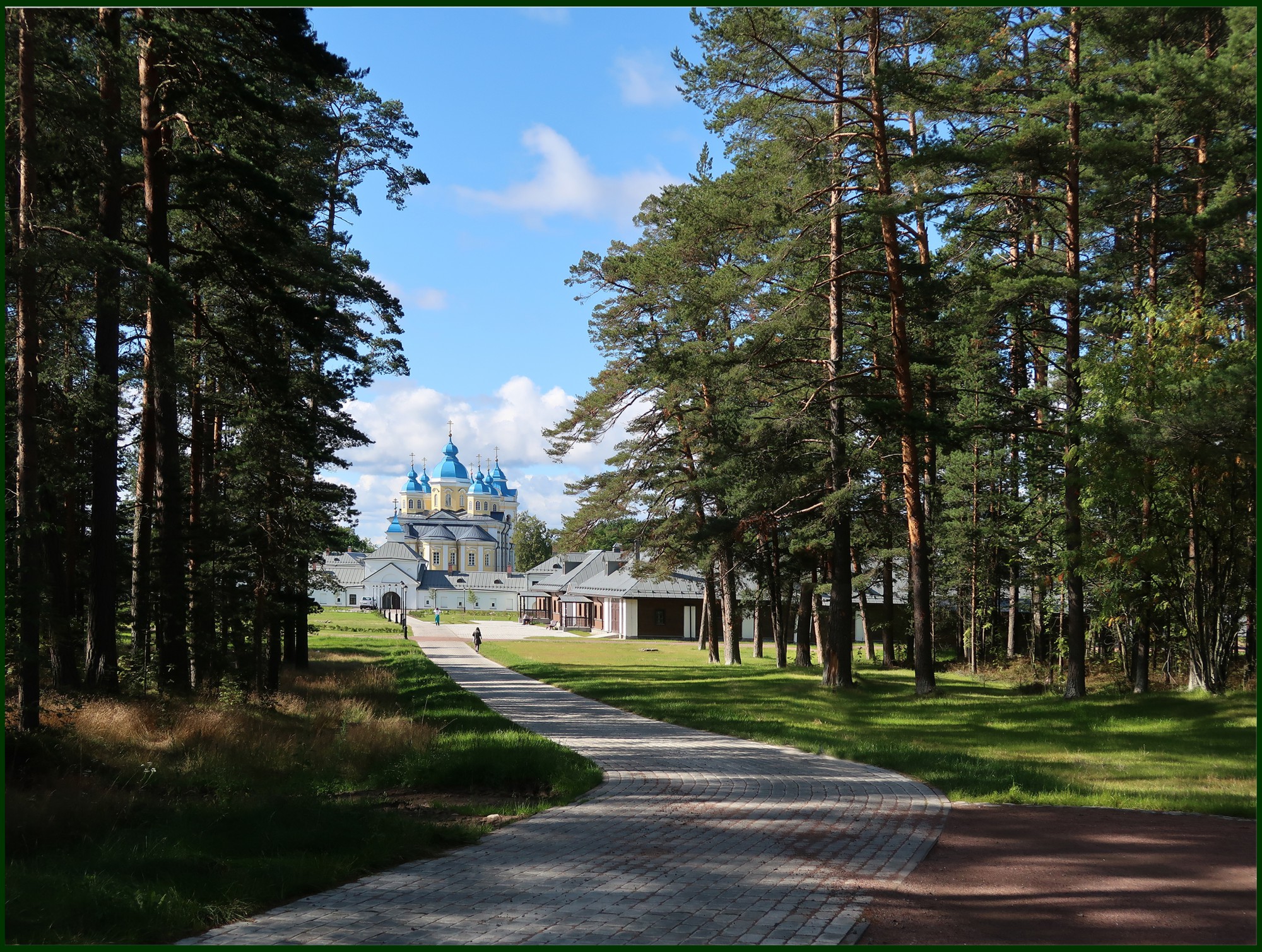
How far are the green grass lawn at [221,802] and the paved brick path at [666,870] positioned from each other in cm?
44

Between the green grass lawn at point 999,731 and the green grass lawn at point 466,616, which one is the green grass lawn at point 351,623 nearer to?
the green grass lawn at point 466,616

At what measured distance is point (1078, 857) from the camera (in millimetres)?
7699

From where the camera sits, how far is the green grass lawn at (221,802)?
20.2 feet

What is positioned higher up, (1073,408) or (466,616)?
(1073,408)

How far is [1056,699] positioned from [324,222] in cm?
2084

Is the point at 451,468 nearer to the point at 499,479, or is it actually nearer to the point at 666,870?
the point at 499,479

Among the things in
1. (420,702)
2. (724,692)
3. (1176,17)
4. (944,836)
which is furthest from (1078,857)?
(1176,17)

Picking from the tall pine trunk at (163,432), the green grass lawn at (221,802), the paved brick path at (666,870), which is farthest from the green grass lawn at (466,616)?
the paved brick path at (666,870)

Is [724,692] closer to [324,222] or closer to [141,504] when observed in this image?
[141,504]

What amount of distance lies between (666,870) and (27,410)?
8.98 metres

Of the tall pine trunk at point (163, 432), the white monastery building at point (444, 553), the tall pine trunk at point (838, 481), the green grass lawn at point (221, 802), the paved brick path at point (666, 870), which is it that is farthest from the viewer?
the white monastery building at point (444, 553)

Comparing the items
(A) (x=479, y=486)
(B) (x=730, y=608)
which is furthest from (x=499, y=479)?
(B) (x=730, y=608)

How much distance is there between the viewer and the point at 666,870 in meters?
7.24

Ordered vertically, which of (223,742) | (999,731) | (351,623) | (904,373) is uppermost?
(904,373)
